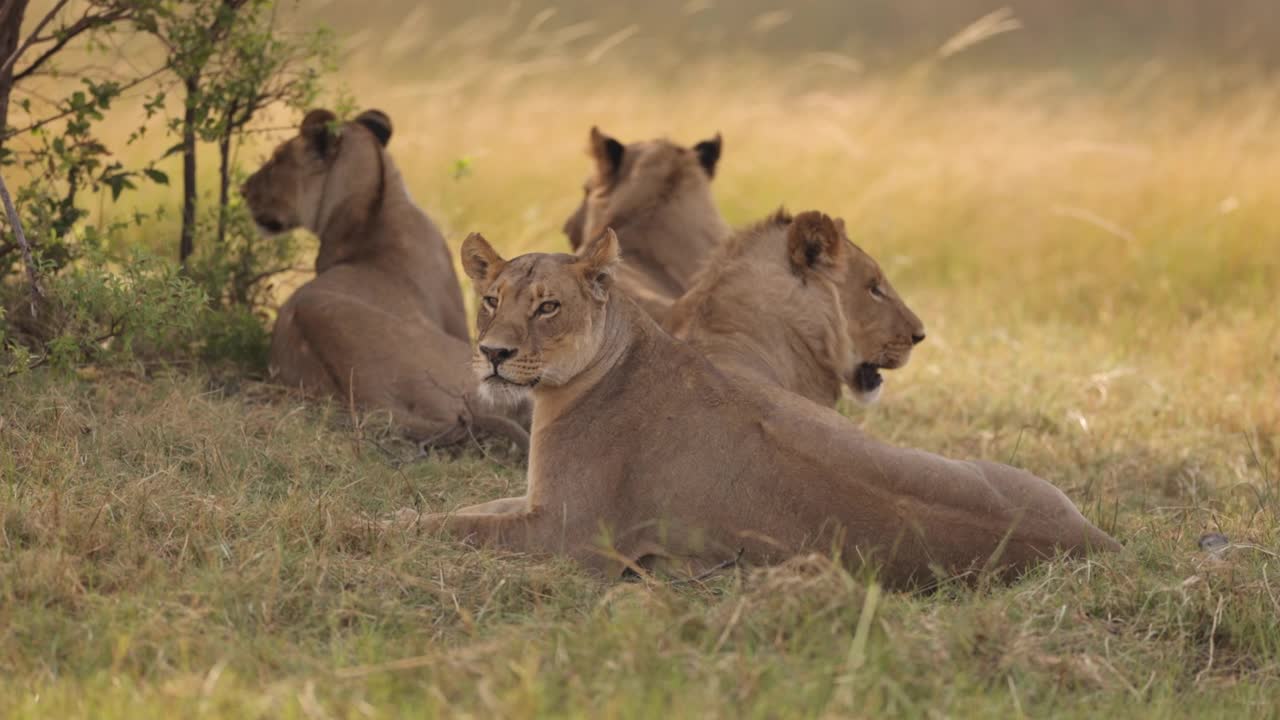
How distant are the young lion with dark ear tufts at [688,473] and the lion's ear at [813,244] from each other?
93cm

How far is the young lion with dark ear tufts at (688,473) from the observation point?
4305 millimetres

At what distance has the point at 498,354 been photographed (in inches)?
176

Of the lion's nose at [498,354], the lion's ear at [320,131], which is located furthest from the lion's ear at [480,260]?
the lion's ear at [320,131]

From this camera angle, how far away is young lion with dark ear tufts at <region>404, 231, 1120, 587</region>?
169 inches

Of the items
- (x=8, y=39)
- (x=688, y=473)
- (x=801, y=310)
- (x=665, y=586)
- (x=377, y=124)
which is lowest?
(x=665, y=586)

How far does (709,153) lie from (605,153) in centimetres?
51

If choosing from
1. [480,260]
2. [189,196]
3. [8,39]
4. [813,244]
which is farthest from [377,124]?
[480,260]

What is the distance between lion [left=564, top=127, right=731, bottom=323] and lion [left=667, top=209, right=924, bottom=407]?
4.85 ft

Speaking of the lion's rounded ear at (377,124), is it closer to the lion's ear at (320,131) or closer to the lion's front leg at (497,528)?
the lion's ear at (320,131)

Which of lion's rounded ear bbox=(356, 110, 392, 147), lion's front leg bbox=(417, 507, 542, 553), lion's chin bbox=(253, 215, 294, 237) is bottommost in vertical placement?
lion's front leg bbox=(417, 507, 542, 553)

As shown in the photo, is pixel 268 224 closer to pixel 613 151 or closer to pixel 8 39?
pixel 8 39

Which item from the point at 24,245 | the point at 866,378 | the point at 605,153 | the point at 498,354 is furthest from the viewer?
the point at 605,153

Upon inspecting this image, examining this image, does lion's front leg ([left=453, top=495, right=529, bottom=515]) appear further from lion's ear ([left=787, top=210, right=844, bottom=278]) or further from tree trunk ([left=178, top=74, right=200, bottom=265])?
tree trunk ([left=178, top=74, right=200, bottom=265])

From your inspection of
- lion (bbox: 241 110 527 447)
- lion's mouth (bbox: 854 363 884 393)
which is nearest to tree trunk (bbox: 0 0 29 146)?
lion (bbox: 241 110 527 447)
